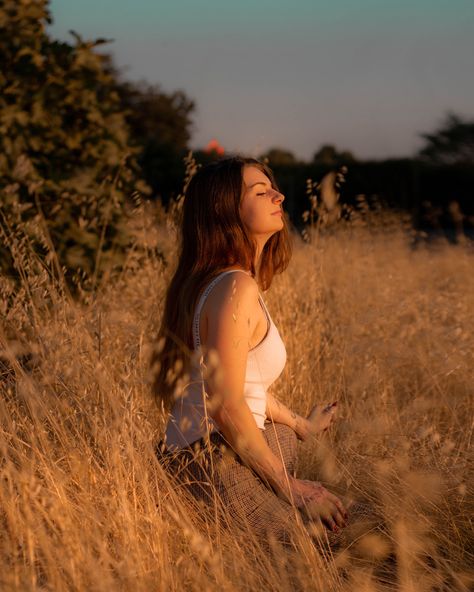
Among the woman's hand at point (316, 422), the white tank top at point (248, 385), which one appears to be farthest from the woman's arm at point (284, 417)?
the white tank top at point (248, 385)

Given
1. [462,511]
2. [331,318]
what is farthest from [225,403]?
[331,318]

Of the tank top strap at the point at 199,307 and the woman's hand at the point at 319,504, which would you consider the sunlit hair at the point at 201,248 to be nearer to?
the tank top strap at the point at 199,307

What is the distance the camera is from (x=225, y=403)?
2.22 meters

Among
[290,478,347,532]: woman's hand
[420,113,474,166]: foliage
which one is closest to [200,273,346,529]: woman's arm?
[290,478,347,532]: woman's hand

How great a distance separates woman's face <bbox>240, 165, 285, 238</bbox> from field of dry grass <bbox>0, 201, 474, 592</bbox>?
554 millimetres

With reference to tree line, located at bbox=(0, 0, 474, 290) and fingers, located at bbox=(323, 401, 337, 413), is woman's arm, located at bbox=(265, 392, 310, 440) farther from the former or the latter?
tree line, located at bbox=(0, 0, 474, 290)

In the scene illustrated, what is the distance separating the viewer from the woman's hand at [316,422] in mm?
2781

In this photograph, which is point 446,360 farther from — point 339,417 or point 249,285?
point 249,285

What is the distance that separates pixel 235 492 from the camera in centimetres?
227

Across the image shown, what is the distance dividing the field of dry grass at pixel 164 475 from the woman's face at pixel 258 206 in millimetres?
554

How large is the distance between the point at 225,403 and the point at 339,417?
1.39 m

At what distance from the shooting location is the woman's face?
8.45ft

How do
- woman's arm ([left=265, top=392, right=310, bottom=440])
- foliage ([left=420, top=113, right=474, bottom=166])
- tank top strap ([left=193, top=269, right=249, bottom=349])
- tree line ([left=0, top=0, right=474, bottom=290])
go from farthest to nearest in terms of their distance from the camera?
foliage ([left=420, top=113, right=474, bottom=166]) → tree line ([left=0, top=0, right=474, bottom=290]) → woman's arm ([left=265, top=392, right=310, bottom=440]) → tank top strap ([left=193, top=269, right=249, bottom=349])

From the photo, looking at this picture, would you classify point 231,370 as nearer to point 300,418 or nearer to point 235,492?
point 235,492
